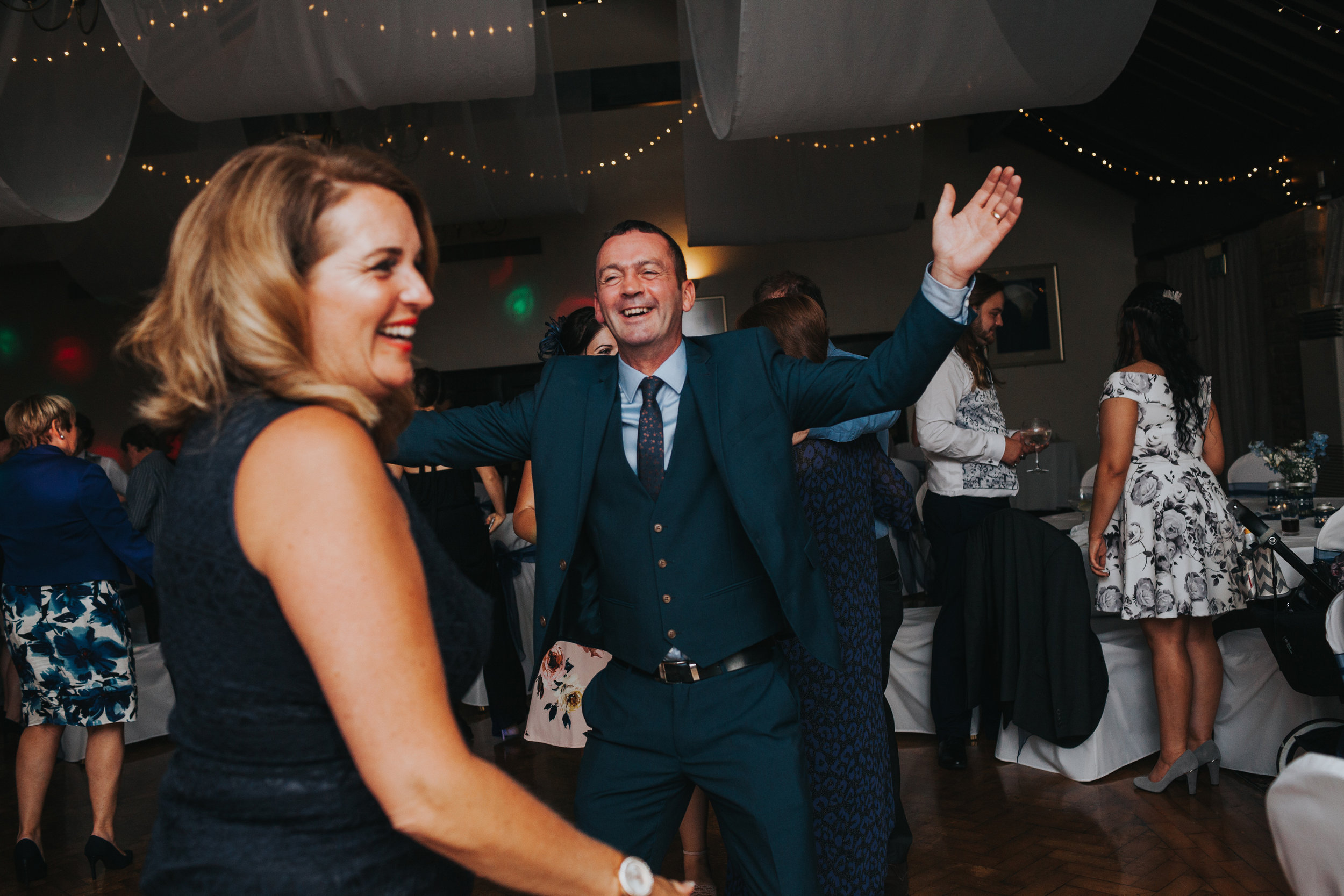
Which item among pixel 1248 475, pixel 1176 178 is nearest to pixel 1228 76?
pixel 1176 178

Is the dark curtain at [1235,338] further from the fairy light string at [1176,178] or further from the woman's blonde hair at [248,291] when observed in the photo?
the woman's blonde hair at [248,291]

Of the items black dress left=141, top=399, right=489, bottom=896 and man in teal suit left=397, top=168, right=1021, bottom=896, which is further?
man in teal suit left=397, top=168, right=1021, bottom=896

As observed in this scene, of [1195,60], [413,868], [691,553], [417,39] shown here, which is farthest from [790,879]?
[1195,60]

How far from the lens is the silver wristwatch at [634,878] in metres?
0.93

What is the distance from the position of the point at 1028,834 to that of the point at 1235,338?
707cm

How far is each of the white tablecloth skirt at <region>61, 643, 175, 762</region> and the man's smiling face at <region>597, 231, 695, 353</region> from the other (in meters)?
4.00

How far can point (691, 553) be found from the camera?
1.78 metres

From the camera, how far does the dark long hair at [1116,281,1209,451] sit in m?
3.40

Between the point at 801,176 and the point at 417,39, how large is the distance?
3191 mm

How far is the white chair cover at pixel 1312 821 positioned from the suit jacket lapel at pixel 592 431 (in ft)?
3.57

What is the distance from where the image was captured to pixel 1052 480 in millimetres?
9039

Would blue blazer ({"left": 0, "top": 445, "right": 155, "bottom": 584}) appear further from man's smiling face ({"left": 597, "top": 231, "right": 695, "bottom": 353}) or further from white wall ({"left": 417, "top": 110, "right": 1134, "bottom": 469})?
white wall ({"left": 417, "top": 110, "right": 1134, "bottom": 469})

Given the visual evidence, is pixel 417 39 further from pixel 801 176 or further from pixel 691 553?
pixel 801 176

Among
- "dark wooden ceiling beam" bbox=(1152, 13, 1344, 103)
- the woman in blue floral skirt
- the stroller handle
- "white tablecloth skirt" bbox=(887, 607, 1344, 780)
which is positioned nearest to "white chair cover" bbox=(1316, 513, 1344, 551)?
the stroller handle
